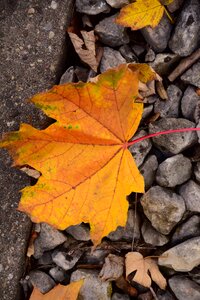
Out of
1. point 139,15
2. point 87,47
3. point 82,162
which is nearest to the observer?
point 82,162

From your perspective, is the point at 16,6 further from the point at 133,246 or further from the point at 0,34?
the point at 133,246

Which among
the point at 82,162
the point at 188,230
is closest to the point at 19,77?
the point at 82,162

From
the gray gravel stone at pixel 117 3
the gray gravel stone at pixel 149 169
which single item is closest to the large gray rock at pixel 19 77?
the gray gravel stone at pixel 117 3

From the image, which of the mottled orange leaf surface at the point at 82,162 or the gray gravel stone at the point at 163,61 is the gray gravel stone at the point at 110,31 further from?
the mottled orange leaf surface at the point at 82,162

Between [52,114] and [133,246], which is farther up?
[52,114]

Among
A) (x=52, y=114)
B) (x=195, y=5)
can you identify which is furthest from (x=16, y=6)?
(x=195, y=5)

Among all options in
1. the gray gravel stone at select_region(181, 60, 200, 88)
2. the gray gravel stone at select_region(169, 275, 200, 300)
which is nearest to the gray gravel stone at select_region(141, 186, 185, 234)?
the gray gravel stone at select_region(169, 275, 200, 300)

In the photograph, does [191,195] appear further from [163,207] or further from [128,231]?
[128,231]
